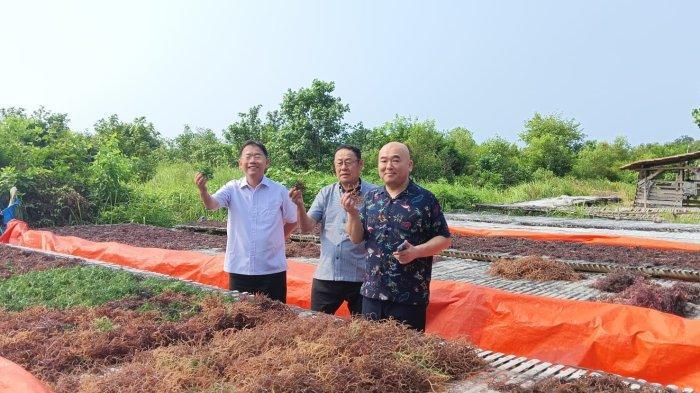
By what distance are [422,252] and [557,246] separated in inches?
244

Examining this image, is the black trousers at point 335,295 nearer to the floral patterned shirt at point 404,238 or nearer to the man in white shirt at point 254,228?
the man in white shirt at point 254,228

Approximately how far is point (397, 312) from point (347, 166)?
1.03m

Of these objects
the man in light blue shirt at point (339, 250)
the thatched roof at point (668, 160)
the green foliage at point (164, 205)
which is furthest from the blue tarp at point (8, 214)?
the thatched roof at point (668, 160)

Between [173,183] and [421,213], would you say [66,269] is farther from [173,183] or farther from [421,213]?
[173,183]

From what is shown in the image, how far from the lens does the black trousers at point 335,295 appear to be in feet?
12.5

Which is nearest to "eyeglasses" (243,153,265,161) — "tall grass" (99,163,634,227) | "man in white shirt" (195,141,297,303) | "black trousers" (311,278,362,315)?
"man in white shirt" (195,141,297,303)

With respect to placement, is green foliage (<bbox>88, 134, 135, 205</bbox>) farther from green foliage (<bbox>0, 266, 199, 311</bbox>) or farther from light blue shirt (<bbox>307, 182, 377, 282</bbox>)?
light blue shirt (<bbox>307, 182, 377, 282</bbox>)

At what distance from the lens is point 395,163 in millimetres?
3096

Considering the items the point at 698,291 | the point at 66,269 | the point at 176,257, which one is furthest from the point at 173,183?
the point at 698,291

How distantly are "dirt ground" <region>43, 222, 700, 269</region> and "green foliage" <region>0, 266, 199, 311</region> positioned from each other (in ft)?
12.1

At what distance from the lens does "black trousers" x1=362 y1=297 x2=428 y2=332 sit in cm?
315

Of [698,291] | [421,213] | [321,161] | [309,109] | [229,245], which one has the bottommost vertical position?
[698,291]

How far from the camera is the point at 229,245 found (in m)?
4.09

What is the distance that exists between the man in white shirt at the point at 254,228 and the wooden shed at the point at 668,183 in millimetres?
19018
